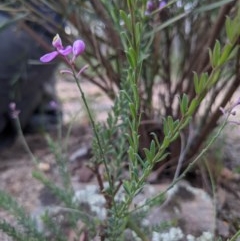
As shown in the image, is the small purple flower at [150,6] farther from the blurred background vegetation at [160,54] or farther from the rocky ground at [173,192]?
the rocky ground at [173,192]

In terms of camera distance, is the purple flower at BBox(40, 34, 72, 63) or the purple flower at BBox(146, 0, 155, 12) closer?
the purple flower at BBox(40, 34, 72, 63)

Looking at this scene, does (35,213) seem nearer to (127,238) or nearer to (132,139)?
(127,238)

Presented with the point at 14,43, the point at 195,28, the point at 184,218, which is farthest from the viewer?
the point at 14,43

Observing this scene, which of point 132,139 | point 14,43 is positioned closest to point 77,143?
point 14,43

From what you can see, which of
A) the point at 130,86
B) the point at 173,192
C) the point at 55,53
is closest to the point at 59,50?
the point at 55,53

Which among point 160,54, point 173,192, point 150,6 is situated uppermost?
point 150,6

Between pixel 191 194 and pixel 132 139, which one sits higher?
pixel 132 139

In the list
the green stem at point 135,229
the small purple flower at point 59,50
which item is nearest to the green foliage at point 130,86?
the green stem at point 135,229

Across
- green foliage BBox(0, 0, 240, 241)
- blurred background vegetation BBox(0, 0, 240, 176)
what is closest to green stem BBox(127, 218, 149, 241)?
green foliage BBox(0, 0, 240, 241)

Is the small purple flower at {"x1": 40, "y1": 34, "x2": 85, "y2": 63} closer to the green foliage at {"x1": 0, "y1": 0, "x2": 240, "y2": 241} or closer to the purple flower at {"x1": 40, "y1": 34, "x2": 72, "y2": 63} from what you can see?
the purple flower at {"x1": 40, "y1": 34, "x2": 72, "y2": 63}

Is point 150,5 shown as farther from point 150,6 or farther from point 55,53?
point 55,53

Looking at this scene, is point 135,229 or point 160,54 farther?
point 160,54
